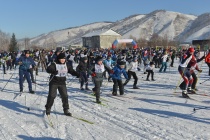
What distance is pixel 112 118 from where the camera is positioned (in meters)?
7.64

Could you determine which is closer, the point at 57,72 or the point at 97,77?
the point at 57,72

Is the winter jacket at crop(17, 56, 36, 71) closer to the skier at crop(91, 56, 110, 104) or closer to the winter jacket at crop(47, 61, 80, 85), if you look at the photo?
the skier at crop(91, 56, 110, 104)

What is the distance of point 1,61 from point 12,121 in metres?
16.9

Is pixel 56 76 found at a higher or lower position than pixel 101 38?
lower

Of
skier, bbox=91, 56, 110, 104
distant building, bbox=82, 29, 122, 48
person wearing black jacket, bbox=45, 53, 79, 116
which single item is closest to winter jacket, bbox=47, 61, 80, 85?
person wearing black jacket, bbox=45, 53, 79, 116

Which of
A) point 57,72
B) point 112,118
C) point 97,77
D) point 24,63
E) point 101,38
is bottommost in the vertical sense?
point 112,118

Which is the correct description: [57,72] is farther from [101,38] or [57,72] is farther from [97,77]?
[101,38]

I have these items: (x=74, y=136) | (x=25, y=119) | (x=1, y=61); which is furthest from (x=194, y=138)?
(x=1, y=61)

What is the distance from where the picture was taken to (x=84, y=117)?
25.7ft

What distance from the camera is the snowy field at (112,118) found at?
6234 mm

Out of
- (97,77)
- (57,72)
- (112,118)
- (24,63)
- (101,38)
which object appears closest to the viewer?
(57,72)

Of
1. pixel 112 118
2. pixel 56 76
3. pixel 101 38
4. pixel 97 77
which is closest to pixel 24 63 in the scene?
pixel 97 77

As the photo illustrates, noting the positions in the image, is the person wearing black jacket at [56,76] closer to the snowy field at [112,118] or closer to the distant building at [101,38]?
the snowy field at [112,118]

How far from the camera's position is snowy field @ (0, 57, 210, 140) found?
245 inches
